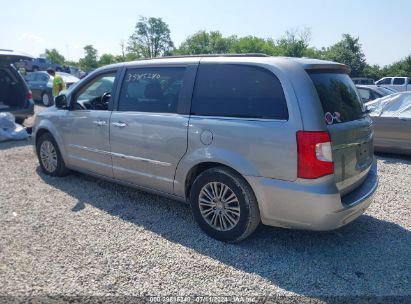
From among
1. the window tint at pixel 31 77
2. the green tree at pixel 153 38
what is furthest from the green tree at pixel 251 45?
the window tint at pixel 31 77

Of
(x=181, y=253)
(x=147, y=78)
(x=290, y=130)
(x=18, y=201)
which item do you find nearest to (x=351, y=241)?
(x=290, y=130)

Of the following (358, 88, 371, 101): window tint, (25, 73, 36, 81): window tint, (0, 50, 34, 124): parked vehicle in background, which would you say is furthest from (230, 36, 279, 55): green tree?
(0, 50, 34, 124): parked vehicle in background

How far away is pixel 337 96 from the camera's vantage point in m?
3.48

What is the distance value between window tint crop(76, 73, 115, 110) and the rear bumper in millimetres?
2612

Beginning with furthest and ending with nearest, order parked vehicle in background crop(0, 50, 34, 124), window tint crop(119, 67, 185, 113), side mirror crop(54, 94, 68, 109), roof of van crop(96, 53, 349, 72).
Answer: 1. parked vehicle in background crop(0, 50, 34, 124)
2. side mirror crop(54, 94, 68, 109)
3. window tint crop(119, 67, 185, 113)
4. roof of van crop(96, 53, 349, 72)

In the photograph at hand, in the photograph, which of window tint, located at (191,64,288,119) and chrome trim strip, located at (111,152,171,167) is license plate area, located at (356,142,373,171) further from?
chrome trim strip, located at (111,152,171,167)

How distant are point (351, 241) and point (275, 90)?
5.81 ft

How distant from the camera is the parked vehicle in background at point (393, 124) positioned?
23.1ft

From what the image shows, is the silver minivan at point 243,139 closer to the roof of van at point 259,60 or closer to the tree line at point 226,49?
the roof of van at point 259,60

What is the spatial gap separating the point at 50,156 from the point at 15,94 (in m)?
4.94

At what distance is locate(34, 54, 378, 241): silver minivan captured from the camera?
3.11 metres

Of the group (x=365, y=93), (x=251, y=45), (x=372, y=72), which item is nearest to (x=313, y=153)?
(x=365, y=93)

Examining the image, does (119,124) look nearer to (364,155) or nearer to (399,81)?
(364,155)

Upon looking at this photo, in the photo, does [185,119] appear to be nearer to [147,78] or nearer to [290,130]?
[147,78]
